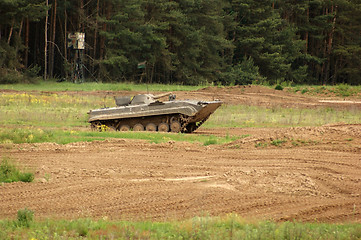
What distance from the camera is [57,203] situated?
8.80 m

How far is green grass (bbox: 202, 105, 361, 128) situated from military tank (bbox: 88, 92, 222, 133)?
3576 mm

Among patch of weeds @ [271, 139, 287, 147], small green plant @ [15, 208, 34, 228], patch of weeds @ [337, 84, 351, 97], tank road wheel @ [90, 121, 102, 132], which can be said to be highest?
patch of weeds @ [337, 84, 351, 97]

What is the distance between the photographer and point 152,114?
19.5 metres

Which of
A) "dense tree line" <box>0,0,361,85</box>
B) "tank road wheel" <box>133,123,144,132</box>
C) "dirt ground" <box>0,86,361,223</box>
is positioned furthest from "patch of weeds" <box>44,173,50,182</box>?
"dense tree line" <box>0,0,361,85</box>

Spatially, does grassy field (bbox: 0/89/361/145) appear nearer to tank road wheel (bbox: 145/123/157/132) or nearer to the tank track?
the tank track

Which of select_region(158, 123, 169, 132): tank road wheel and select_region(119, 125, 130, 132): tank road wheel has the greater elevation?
select_region(158, 123, 169, 132): tank road wheel

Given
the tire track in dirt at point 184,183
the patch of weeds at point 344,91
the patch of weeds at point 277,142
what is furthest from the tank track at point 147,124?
the patch of weeds at point 344,91

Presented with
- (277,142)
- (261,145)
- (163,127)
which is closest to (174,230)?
(261,145)

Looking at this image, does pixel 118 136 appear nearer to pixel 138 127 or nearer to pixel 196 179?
pixel 138 127

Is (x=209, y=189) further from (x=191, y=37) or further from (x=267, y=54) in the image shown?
(x=267, y=54)

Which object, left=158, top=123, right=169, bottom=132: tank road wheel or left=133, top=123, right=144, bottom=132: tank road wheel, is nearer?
left=158, top=123, right=169, bottom=132: tank road wheel

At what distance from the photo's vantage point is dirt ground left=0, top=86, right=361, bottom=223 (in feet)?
28.2

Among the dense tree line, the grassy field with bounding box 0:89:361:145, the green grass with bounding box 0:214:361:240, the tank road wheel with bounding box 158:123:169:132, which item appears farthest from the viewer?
the dense tree line

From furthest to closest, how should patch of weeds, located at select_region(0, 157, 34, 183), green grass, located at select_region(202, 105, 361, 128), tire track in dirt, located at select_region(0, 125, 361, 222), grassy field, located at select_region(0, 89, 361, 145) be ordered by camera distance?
green grass, located at select_region(202, 105, 361, 128) → grassy field, located at select_region(0, 89, 361, 145) → patch of weeds, located at select_region(0, 157, 34, 183) → tire track in dirt, located at select_region(0, 125, 361, 222)
